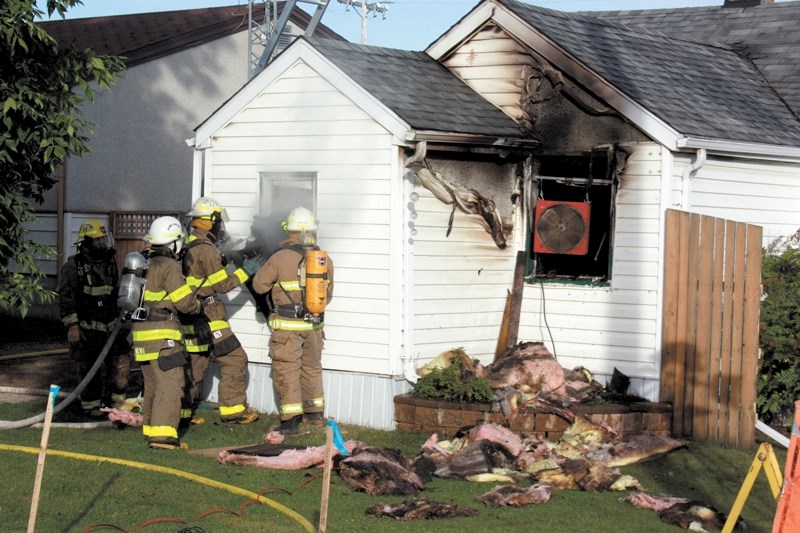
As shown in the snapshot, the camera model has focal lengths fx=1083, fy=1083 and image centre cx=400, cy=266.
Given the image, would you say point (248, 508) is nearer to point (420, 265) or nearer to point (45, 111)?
point (420, 265)

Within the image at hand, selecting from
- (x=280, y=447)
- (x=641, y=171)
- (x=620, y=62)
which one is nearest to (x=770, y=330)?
(x=641, y=171)

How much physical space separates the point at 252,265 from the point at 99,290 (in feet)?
5.95

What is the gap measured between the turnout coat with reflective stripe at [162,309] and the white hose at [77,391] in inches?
55.3

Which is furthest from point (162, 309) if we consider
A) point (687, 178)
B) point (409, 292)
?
point (687, 178)

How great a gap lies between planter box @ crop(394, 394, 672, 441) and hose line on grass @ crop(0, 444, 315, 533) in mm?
2641

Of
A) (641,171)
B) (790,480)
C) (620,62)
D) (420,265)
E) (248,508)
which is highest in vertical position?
(620,62)

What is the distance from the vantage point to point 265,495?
8305 millimetres

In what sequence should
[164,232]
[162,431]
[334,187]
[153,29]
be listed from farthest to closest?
1. [153,29]
2. [334,187]
3. [164,232]
4. [162,431]

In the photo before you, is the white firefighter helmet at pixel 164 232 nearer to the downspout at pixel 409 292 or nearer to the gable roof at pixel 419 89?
the downspout at pixel 409 292

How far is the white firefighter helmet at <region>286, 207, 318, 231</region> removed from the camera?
10867 mm

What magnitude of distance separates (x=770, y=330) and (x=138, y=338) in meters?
6.41

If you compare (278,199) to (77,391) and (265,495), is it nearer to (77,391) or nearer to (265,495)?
(77,391)

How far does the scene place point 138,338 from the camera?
33.4 feet

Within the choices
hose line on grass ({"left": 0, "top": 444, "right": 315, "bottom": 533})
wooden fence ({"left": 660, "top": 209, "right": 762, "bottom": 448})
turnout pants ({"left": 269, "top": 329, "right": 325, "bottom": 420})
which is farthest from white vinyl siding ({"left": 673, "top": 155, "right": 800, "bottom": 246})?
hose line on grass ({"left": 0, "top": 444, "right": 315, "bottom": 533})
